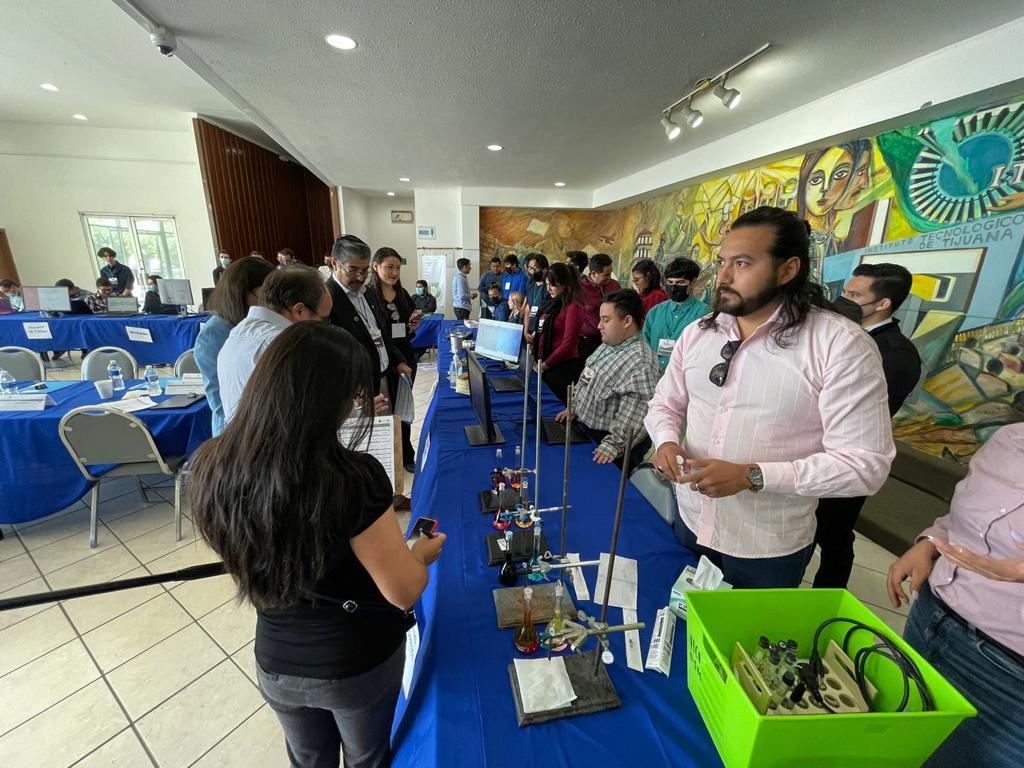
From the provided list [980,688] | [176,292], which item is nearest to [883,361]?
[980,688]

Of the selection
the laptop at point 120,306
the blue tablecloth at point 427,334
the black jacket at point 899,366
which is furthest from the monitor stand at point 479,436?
the laptop at point 120,306

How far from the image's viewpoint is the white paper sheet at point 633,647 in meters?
0.82

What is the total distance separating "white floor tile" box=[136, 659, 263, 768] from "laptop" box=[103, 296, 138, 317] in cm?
601

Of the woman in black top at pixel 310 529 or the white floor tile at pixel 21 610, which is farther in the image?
the white floor tile at pixel 21 610

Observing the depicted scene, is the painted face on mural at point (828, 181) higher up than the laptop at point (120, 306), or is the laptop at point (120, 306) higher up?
the painted face on mural at point (828, 181)

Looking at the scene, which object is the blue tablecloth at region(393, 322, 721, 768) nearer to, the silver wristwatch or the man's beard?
the silver wristwatch

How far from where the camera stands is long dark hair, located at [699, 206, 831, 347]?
0.97 m

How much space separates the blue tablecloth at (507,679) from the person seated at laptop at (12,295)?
315 inches

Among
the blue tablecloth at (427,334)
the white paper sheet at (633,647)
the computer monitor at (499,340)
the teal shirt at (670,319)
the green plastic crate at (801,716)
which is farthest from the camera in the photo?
the blue tablecloth at (427,334)

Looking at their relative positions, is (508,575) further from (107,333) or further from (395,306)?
(107,333)

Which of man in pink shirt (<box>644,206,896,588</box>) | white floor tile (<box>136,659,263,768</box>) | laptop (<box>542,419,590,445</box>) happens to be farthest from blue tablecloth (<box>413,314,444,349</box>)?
man in pink shirt (<box>644,206,896,588</box>)

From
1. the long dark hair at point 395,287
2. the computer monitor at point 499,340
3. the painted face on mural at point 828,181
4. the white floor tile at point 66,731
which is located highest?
the painted face on mural at point 828,181

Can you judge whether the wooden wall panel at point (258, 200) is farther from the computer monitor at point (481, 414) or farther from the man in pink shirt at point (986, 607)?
the man in pink shirt at point (986, 607)

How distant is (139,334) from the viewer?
16.6 ft
